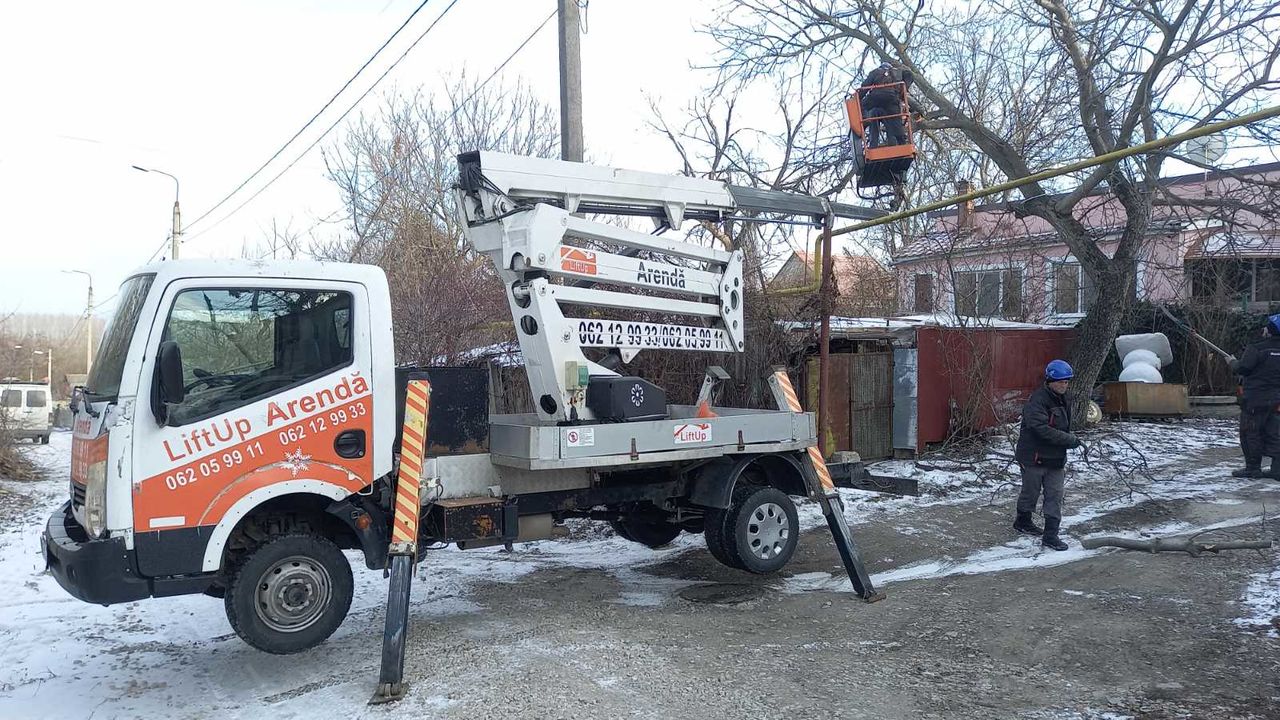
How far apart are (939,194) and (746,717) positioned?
14.8 m

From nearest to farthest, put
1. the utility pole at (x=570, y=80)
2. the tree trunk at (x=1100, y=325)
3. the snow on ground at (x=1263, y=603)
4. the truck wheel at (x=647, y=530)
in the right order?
the snow on ground at (x=1263, y=603) → the truck wheel at (x=647, y=530) → the utility pole at (x=570, y=80) → the tree trunk at (x=1100, y=325)

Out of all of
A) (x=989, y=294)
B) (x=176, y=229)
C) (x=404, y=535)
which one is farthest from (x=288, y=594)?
(x=176, y=229)

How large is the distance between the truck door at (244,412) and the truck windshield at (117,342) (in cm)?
18

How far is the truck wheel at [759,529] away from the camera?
7.38 metres

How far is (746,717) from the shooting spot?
4707mm

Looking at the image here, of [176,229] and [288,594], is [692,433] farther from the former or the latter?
[176,229]

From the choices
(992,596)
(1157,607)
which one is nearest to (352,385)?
(992,596)

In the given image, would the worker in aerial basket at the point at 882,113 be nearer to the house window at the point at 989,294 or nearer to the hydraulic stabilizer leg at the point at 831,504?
the hydraulic stabilizer leg at the point at 831,504

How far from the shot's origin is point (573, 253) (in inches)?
268

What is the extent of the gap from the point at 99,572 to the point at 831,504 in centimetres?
507

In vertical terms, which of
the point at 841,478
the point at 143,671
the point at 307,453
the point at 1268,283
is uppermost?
the point at 1268,283

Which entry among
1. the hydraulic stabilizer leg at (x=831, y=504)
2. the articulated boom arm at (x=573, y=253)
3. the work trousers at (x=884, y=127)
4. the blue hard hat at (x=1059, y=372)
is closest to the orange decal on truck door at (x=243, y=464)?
the articulated boom arm at (x=573, y=253)

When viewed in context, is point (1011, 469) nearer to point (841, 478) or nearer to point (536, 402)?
point (841, 478)

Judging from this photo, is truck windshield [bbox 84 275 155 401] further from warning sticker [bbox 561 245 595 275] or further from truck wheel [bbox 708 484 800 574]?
truck wheel [bbox 708 484 800 574]
